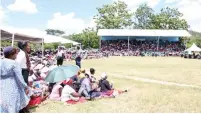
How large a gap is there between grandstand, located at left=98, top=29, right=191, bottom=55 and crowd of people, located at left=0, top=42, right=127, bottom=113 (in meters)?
34.3

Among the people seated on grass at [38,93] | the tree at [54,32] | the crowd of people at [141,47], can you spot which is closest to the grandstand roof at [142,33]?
the crowd of people at [141,47]

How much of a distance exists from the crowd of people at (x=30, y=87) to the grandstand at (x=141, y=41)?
112 ft

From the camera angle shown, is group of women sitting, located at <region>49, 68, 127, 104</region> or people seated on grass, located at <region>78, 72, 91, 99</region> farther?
people seated on grass, located at <region>78, 72, 91, 99</region>

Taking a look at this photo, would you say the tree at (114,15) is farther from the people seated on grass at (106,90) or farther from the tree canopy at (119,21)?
the people seated on grass at (106,90)

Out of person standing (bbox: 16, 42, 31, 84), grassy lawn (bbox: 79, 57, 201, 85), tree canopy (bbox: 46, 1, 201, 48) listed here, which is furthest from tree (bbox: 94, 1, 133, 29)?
person standing (bbox: 16, 42, 31, 84)

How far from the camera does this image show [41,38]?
63.1 ft

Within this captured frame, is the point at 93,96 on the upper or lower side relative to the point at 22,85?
lower

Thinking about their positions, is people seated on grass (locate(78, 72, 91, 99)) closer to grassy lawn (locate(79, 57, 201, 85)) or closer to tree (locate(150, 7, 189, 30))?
grassy lawn (locate(79, 57, 201, 85))

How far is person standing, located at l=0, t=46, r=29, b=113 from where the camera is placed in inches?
205

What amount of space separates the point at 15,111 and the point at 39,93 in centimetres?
267

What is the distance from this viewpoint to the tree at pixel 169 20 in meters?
59.4

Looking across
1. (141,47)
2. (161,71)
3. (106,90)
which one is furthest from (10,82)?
(141,47)

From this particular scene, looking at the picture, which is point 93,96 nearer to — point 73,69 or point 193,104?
point 73,69

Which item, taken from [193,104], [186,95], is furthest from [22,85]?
[186,95]
